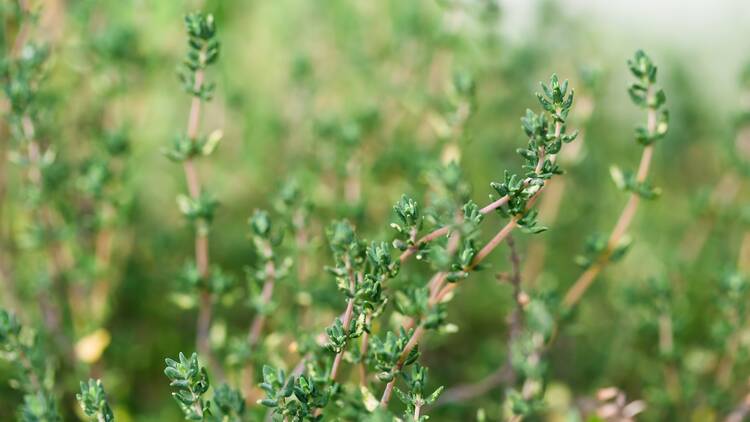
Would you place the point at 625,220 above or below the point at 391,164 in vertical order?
below

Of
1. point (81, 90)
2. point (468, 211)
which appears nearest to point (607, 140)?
point (81, 90)

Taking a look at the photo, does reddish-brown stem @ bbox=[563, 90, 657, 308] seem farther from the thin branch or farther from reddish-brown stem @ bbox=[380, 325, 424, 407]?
reddish-brown stem @ bbox=[380, 325, 424, 407]

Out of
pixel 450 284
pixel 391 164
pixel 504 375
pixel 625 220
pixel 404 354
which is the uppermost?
pixel 391 164

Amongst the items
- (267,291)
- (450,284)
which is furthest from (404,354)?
(267,291)

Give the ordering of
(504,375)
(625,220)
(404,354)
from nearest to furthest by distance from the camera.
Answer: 1. (404,354)
2. (625,220)
3. (504,375)

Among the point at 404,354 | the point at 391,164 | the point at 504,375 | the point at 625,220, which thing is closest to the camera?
the point at 404,354

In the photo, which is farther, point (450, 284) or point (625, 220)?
point (625, 220)

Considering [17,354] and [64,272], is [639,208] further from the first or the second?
[17,354]

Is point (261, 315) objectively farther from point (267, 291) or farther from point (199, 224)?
point (199, 224)
